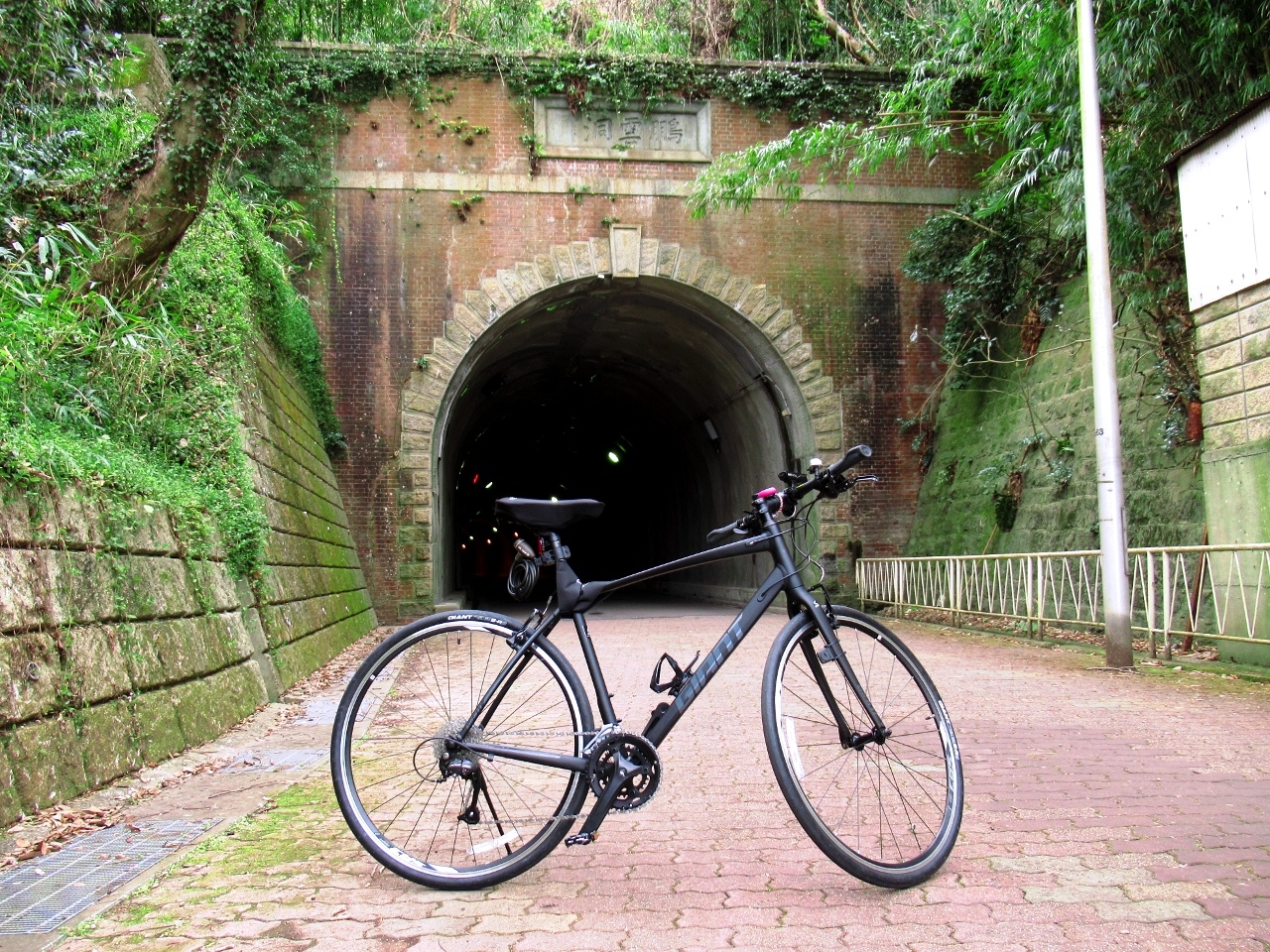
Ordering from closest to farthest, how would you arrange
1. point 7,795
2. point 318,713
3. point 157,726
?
point 7,795 → point 157,726 → point 318,713

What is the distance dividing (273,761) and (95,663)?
1065 millimetres

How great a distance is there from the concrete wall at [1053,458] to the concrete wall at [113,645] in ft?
27.5

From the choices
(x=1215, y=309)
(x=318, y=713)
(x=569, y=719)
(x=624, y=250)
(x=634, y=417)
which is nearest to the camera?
(x=569, y=719)

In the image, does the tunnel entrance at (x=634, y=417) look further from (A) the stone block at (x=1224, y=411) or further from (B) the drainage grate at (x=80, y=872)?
(B) the drainage grate at (x=80, y=872)

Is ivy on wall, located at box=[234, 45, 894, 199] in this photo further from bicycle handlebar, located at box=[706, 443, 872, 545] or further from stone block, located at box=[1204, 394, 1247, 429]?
bicycle handlebar, located at box=[706, 443, 872, 545]

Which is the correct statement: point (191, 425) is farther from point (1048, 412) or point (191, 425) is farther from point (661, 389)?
point (661, 389)

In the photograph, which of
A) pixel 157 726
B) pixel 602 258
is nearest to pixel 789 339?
pixel 602 258

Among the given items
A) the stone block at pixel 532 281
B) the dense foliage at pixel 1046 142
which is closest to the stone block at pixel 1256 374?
the dense foliage at pixel 1046 142

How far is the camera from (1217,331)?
7.96 metres

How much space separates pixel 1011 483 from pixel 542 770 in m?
11.1

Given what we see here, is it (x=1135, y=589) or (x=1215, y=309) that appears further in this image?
(x=1135, y=589)

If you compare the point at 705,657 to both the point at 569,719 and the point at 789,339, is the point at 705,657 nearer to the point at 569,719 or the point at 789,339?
the point at 569,719

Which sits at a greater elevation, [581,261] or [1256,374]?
[581,261]

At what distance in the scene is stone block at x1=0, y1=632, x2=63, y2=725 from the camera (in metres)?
3.67
